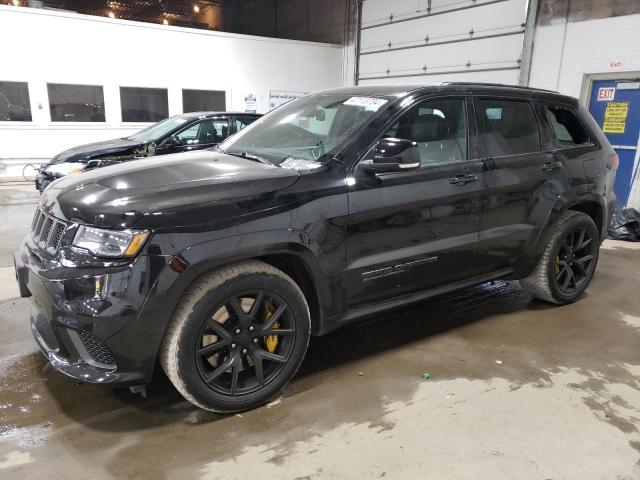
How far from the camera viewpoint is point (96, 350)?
2213 mm

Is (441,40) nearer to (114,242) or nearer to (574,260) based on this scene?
(574,260)

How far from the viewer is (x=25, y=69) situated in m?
10.5

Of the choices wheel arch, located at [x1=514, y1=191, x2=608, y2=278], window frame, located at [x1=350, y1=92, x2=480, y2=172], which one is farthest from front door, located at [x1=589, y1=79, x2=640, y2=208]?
window frame, located at [x1=350, y1=92, x2=480, y2=172]

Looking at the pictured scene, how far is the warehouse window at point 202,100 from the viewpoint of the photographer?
12508 mm

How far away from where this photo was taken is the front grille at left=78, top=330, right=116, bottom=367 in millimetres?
2182

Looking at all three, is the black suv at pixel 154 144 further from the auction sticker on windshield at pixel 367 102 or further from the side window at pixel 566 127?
the side window at pixel 566 127

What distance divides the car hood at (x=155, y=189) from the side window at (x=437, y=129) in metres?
0.89

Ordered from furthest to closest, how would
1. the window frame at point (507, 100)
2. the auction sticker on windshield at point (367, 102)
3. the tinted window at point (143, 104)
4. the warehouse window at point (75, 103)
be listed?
the tinted window at point (143, 104), the warehouse window at point (75, 103), the window frame at point (507, 100), the auction sticker on windshield at point (367, 102)

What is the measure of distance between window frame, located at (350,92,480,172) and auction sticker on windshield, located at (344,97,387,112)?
14 centimetres

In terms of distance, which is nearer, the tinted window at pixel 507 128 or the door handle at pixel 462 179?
the door handle at pixel 462 179

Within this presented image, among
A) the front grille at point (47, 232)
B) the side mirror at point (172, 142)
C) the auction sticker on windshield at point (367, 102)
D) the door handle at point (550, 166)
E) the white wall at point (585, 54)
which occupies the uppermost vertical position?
the white wall at point (585, 54)

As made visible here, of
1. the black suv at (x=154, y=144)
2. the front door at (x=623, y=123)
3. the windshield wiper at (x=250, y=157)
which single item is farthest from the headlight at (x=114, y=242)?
the front door at (x=623, y=123)

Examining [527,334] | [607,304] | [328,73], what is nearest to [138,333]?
[527,334]

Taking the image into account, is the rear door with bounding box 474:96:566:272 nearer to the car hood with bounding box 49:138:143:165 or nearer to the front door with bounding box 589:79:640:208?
the front door with bounding box 589:79:640:208
